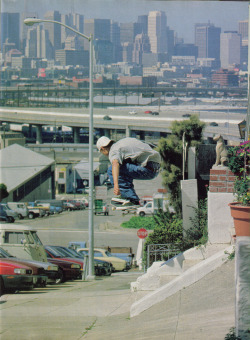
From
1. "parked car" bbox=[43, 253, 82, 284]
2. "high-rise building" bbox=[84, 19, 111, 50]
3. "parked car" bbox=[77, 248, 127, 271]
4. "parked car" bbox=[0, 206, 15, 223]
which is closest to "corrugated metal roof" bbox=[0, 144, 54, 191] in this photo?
"parked car" bbox=[0, 206, 15, 223]

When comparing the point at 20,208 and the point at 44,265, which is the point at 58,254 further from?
the point at 20,208

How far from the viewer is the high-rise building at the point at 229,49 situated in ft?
21.1

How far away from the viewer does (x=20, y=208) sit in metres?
16.4

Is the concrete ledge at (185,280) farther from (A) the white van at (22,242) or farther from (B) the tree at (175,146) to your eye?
(A) the white van at (22,242)

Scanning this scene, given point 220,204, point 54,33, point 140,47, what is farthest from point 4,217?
point 220,204

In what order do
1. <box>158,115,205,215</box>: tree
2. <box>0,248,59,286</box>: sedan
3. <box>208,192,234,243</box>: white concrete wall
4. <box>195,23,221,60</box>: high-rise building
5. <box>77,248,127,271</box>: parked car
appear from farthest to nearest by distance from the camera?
<box>77,248,127,271</box>: parked car → <box>158,115,205,215</box>: tree → <box>0,248,59,286</box>: sedan → <box>195,23,221,60</box>: high-rise building → <box>208,192,234,243</box>: white concrete wall

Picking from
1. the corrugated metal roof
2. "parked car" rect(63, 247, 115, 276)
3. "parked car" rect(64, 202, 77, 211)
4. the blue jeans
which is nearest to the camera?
the blue jeans

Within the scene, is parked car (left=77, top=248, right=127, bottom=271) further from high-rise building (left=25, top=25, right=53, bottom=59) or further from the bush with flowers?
the bush with flowers

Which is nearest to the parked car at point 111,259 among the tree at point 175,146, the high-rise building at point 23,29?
the tree at point 175,146

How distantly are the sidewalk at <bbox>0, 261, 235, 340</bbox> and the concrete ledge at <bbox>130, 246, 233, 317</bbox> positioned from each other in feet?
0.14

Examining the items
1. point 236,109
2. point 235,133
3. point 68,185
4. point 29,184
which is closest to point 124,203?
point 236,109

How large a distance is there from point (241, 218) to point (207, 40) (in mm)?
2397

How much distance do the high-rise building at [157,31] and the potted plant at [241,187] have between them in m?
1.55

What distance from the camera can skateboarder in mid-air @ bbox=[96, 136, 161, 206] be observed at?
4.70 metres
